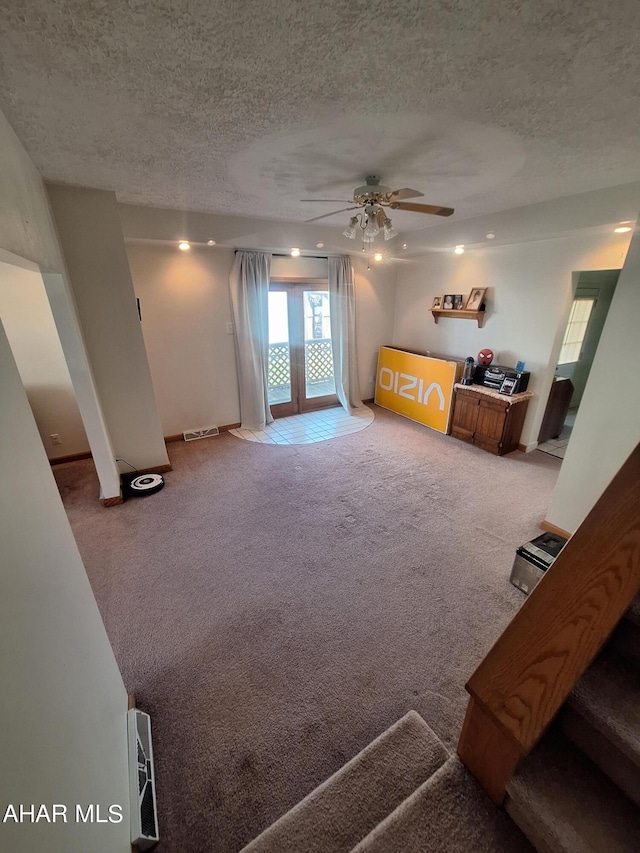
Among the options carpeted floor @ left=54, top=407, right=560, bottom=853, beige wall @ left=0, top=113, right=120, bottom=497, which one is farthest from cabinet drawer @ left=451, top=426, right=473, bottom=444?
beige wall @ left=0, top=113, right=120, bottom=497

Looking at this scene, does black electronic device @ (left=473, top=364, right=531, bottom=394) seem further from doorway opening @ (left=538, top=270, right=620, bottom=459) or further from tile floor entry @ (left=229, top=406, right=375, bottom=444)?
tile floor entry @ (left=229, top=406, right=375, bottom=444)

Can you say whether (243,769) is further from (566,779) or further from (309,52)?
(309,52)

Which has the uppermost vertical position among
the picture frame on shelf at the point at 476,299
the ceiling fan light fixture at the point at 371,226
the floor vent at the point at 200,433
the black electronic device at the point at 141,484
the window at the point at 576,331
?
the ceiling fan light fixture at the point at 371,226

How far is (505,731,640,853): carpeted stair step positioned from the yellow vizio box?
12.1 feet

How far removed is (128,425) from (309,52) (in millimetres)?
3065

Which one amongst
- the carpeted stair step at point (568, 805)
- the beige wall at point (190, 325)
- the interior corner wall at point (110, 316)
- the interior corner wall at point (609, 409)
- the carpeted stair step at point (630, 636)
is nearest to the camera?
the carpeted stair step at point (568, 805)

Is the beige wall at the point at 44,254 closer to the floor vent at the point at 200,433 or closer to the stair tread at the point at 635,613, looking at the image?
the floor vent at the point at 200,433

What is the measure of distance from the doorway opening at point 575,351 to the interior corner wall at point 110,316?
4523mm

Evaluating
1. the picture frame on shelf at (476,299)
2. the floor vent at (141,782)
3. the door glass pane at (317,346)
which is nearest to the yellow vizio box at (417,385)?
the picture frame on shelf at (476,299)

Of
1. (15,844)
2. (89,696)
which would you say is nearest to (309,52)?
(15,844)

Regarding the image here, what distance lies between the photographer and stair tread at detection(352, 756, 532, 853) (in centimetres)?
93

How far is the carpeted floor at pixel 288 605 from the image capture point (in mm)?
1373

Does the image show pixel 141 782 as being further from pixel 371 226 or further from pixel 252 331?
pixel 252 331

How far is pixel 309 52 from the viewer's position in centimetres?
113
